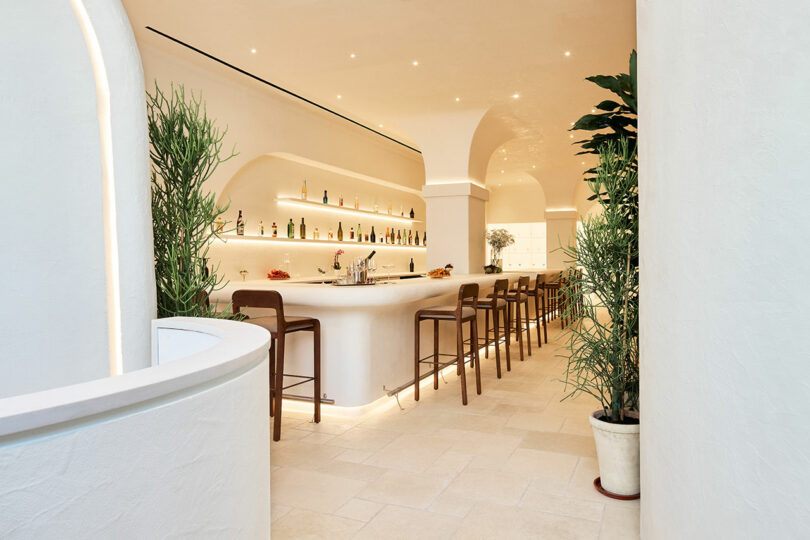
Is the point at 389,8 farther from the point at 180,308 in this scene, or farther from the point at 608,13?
the point at 180,308

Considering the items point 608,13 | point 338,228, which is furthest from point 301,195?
point 608,13

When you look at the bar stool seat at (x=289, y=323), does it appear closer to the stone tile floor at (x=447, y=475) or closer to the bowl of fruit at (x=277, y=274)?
the stone tile floor at (x=447, y=475)

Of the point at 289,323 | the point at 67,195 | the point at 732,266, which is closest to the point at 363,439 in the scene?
the point at 289,323

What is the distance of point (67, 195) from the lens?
1.87 meters

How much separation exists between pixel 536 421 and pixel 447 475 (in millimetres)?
1137

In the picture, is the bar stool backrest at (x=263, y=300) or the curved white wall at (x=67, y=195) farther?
the bar stool backrest at (x=263, y=300)

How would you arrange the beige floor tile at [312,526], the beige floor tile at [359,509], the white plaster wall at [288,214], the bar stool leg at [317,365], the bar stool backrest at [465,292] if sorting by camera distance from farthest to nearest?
the white plaster wall at [288,214], the bar stool backrest at [465,292], the bar stool leg at [317,365], the beige floor tile at [359,509], the beige floor tile at [312,526]

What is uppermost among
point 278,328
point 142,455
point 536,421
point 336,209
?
point 336,209

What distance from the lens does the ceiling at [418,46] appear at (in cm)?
379

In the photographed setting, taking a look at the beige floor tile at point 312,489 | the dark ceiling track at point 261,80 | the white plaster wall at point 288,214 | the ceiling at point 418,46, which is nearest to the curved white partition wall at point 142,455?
the beige floor tile at point 312,489

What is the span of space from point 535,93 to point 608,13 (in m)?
1.89

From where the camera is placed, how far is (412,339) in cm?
446

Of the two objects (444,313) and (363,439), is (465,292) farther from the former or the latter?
(363,439)

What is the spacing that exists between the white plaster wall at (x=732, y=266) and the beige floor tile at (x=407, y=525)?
0.92 meters
